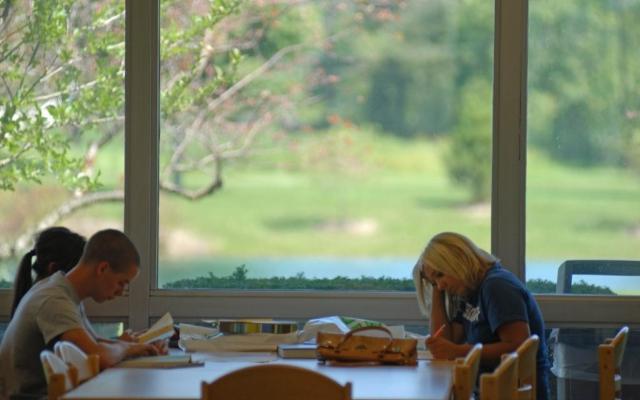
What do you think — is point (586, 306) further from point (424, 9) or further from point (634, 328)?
point (424, 9)

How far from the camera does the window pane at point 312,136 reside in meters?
5.74

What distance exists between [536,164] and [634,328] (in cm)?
88

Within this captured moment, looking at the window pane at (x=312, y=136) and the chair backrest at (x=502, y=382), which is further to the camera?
the window pane at (x=312, y=136)

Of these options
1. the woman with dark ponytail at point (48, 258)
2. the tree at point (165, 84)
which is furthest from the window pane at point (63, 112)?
the woman with dark ponytail at point (48, 258)

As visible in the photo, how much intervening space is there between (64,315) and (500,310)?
162cm

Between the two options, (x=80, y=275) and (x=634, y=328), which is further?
(x=634, y=328)

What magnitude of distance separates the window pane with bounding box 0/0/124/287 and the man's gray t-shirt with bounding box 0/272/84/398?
153 cm

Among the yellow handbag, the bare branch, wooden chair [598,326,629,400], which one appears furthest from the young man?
wooden chair [598,326,629,400]

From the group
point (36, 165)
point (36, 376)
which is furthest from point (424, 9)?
point (36, 376)

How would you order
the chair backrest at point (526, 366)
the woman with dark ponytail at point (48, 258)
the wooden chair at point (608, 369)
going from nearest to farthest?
1. the chair backrest at point (526, 366)
2. the wooden chair at point (608, 369)
3. the woman with dark ponytail at point (48, 258)

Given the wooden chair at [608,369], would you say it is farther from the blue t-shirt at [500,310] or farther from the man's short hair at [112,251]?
the man's short hair at [112,251]

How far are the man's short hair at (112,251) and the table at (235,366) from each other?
1.29ft

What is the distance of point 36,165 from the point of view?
5.79 metres

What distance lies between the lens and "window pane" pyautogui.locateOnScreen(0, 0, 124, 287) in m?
5.77
